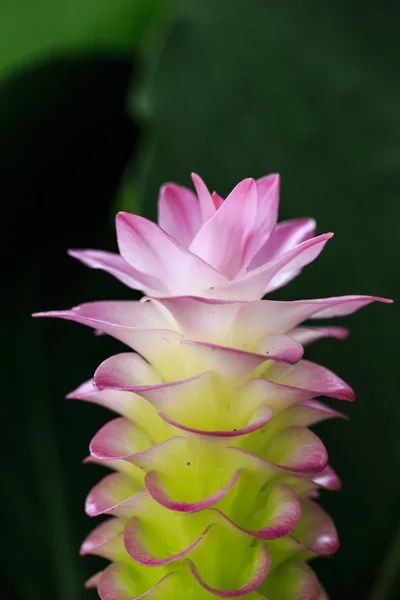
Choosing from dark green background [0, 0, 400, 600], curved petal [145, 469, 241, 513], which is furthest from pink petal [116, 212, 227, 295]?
dark green background [0, 0, 400, 600]

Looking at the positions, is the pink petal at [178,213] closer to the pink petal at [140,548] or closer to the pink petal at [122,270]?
the pink petal at [122,270]

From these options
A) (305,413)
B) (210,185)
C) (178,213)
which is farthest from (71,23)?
(305,413)

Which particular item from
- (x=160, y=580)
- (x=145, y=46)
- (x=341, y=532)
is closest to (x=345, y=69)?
(x=145, y=46)

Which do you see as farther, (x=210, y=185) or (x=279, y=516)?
→ (x=210, y=185)

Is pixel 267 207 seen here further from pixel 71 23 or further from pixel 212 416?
pixel 71 23

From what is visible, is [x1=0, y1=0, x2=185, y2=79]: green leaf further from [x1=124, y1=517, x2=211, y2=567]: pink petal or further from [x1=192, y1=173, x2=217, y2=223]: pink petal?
[x1=124, y1=517, x2=211, y2=567]: pink petal

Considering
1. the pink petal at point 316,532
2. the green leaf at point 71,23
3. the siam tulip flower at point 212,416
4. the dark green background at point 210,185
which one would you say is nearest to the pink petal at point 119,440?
the siam tulip flower at point 212,416
